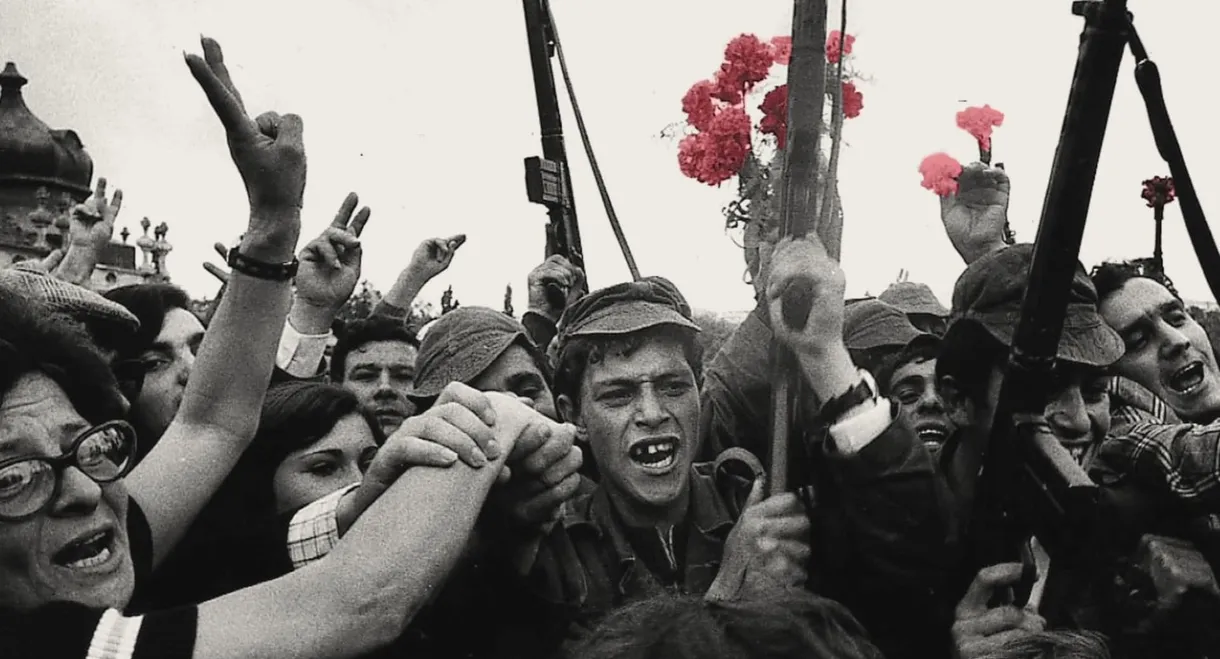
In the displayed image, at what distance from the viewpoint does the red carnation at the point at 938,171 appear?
2.45 m

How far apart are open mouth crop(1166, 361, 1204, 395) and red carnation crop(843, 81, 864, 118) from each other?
1.45 meters

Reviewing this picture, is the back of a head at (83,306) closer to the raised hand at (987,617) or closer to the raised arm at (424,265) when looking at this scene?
the raised arm at (424,265)

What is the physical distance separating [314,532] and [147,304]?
1.95 meters

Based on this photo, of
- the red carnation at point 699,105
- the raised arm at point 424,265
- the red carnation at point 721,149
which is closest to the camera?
the red carnation at point 721,149

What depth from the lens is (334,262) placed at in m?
3.56

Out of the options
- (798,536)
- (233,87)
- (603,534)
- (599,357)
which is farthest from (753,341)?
(233,87)

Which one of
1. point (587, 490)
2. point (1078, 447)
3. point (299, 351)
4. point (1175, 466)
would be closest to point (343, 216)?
point (299, 351)

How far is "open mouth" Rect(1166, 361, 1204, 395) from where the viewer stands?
119 inches

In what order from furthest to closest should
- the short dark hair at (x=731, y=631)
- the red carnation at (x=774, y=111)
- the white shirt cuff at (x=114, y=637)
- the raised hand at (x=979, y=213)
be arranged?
the raised hand at (x=979, y=213), the red carnation at (x=774, y=111), the white shirt cuff at (x=114, y=637), the short dark hair at (x=731, y=631)

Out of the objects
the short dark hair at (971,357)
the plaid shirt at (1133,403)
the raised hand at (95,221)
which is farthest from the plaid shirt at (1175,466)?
the raised hand at (95,221)

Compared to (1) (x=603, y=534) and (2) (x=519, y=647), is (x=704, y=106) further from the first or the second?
(2) (x=519, y=647)

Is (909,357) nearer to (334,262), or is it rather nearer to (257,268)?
(334,262)

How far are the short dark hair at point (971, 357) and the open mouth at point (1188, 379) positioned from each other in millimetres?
890

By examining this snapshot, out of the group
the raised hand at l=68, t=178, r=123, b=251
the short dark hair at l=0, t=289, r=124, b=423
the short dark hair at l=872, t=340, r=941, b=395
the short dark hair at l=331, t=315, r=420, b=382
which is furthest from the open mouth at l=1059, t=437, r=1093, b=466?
the raised hand at l=68, t=178, r=123, b=251
